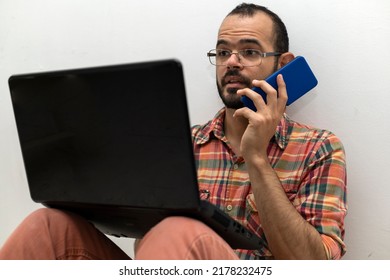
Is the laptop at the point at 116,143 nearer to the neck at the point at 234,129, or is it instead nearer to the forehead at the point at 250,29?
the neck at the point at 234,129

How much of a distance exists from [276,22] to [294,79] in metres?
0.21

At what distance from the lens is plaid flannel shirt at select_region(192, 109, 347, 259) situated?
42.6 inches

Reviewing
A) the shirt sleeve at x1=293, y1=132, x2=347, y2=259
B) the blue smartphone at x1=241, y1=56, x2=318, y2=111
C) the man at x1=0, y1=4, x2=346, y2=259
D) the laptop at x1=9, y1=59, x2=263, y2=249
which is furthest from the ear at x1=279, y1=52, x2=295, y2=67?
the laptop at x1=9, y1=59, x2=263, y2=249

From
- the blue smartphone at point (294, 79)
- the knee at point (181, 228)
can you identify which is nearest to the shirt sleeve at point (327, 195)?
the blue smartphone at point (294, 79)

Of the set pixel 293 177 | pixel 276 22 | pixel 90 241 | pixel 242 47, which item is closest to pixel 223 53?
pixel 242 47

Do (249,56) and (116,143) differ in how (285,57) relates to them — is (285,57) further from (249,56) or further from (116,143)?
(116,143)

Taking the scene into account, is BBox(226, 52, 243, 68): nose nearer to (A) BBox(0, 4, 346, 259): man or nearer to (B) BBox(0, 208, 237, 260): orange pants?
(A) BBox(0, 4, 346, 259): man

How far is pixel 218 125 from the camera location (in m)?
1.32

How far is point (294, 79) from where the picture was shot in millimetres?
1176

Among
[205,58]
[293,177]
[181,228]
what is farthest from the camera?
[205,58]
